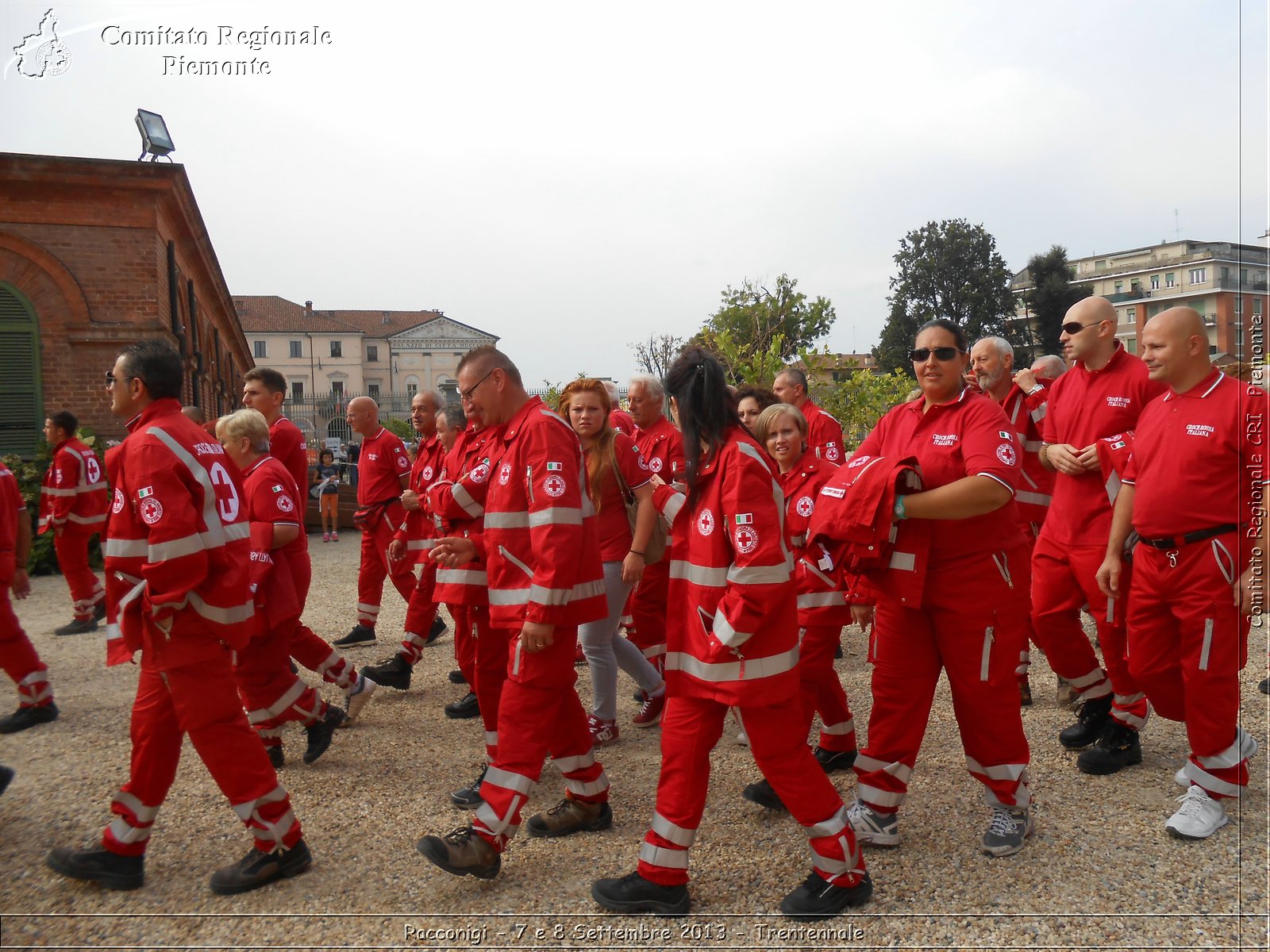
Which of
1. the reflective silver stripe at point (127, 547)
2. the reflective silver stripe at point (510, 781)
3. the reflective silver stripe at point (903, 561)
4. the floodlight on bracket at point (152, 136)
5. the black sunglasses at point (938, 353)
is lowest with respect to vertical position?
the reflective silver stripe at point (510, 781)

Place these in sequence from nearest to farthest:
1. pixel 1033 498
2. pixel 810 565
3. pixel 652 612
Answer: pixel 810 565
pixel 1033 498
pixel 652 612

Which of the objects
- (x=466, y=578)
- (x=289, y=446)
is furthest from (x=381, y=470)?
(x=466, y=578)

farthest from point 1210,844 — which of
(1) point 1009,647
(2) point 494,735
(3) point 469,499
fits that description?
(3) point 469,499

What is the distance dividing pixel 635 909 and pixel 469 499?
83.8 inches

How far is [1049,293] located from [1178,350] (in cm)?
5077

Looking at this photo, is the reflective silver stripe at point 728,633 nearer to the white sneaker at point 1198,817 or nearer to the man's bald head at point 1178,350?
the white sneaker at point 1198,817

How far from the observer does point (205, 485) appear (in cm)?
359

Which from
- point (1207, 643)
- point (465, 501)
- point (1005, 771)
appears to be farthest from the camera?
point (465, 501)

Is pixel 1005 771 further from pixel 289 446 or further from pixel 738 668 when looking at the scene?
pixel 289 446

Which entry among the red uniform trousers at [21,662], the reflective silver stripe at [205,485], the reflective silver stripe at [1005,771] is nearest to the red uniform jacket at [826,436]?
the reflective silver stripe at [1005,771]

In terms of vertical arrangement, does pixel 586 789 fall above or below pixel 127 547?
below

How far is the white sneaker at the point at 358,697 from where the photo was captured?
5.74 meters

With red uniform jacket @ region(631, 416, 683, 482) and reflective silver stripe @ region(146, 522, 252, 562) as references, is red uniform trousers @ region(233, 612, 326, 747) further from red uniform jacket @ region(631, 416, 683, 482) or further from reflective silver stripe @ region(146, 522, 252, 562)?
red uniform jacket @ region(631, 416, 683, 482)

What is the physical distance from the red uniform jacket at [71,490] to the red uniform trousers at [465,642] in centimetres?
650
